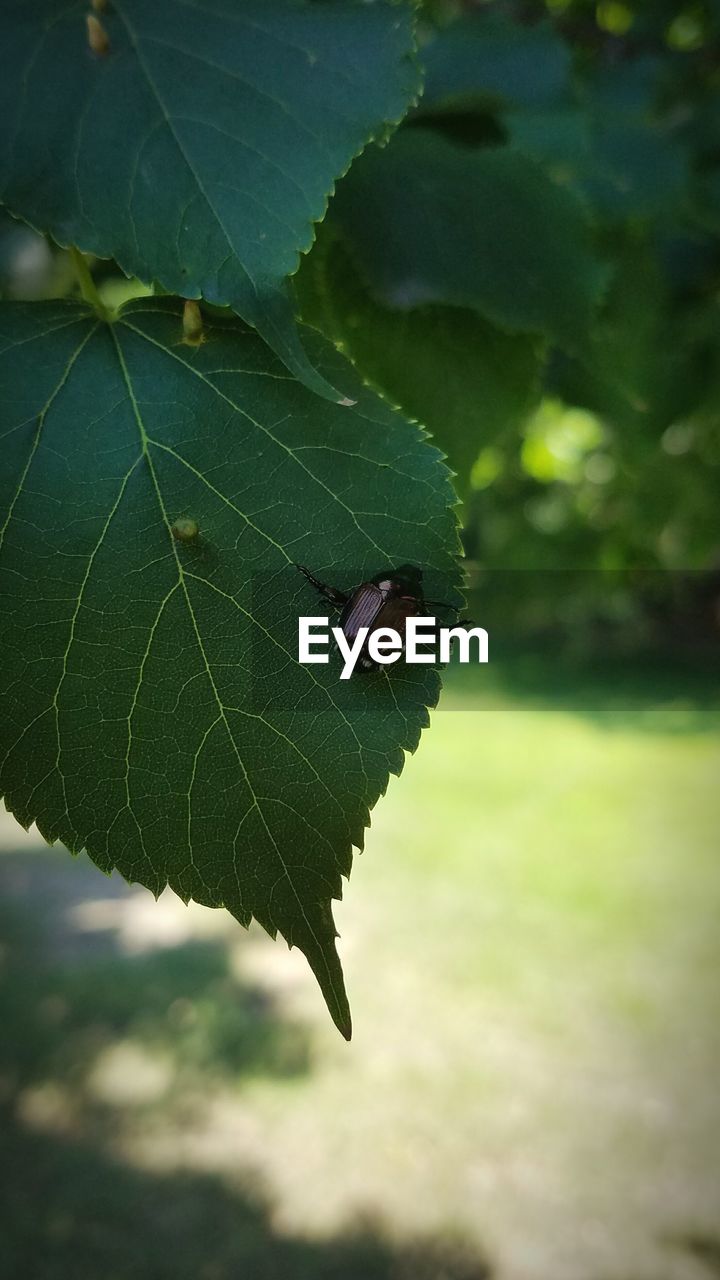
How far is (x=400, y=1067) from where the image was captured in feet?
10.8

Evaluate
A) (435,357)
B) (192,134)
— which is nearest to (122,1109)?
(435,357)

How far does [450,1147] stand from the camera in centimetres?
296

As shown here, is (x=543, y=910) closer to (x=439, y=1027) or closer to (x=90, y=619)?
(x=439, y=1027)

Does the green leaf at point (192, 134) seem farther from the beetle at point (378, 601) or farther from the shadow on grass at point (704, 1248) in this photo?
the shadow on grass at point (704, 1248)

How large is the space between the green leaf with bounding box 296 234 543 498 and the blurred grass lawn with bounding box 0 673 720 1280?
89.5 inches

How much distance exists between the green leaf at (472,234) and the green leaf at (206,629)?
0.46 ft

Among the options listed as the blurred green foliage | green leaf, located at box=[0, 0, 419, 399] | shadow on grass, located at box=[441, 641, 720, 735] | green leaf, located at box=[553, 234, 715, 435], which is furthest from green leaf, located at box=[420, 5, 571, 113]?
shadow on grass, located at box=[441, 641, 720, 735]

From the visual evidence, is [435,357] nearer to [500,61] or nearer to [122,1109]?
[500,61]

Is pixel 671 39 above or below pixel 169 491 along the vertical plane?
above

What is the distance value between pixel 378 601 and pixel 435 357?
174mm

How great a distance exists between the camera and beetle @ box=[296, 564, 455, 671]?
0.27m

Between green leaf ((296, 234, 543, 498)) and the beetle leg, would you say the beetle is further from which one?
green leaf ((296, 234, 543, 498))

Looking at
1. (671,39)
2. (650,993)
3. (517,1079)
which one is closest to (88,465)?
(671,39)

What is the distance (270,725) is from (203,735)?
0.05 ft
